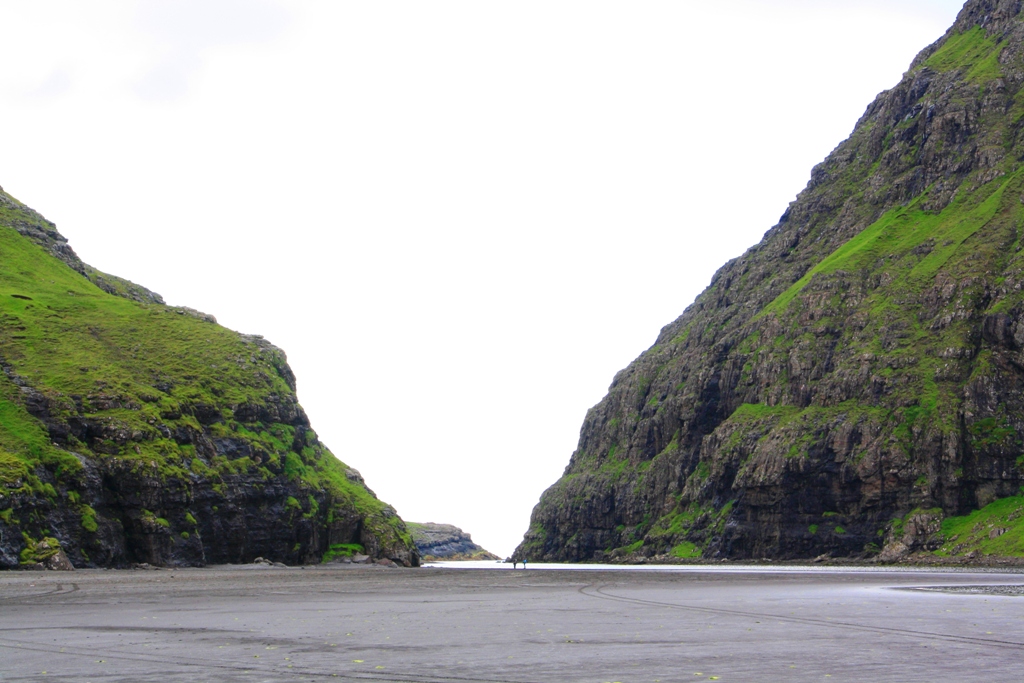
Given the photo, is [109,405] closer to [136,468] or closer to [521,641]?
[136,468]

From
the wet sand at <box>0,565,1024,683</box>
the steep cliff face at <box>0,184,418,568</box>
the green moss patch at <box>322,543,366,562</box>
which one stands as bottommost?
the wet sand at <box>0,565,1024,683</box>

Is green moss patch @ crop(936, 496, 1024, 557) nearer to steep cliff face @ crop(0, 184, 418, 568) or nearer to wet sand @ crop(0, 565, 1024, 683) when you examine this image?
steep cliff face @ crop(0, 184, 418, 568)

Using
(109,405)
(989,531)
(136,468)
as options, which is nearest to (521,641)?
(136,468)

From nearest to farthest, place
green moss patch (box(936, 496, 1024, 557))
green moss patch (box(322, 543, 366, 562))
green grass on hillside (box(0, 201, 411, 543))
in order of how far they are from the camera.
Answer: green grass on hillside (box(0, 201, 411, 543)) < green moss patch (box(936, 496, 1024, 557)) < green moss patch (box(322, 543, 366, 562))

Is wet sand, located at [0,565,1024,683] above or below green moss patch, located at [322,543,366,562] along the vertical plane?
below

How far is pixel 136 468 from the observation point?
15250 centimetres

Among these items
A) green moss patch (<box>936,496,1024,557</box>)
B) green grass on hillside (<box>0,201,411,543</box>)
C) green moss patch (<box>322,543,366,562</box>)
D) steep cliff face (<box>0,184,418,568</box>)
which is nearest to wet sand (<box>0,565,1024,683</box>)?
steep cliff face (<box>0,184,418,568</box>)

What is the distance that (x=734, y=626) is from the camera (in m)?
35.2

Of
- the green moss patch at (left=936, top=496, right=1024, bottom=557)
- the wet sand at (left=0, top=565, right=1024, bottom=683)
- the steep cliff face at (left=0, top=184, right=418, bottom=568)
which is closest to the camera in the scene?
the wet sand at (left=0, top=565, right=1024, bottom=683)

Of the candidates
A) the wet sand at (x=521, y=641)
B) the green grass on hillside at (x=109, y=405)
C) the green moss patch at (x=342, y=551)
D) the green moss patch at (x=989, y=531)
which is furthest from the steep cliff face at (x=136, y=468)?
the green moss patch at (x=989, y=531)

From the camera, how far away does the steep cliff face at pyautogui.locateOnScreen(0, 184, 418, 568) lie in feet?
453

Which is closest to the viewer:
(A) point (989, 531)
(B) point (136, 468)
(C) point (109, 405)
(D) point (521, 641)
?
(D) point (521, 641)

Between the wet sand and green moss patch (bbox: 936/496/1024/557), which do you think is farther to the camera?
green moss patch (bbox: 936/496/1024/557)

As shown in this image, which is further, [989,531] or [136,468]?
[989,531]
